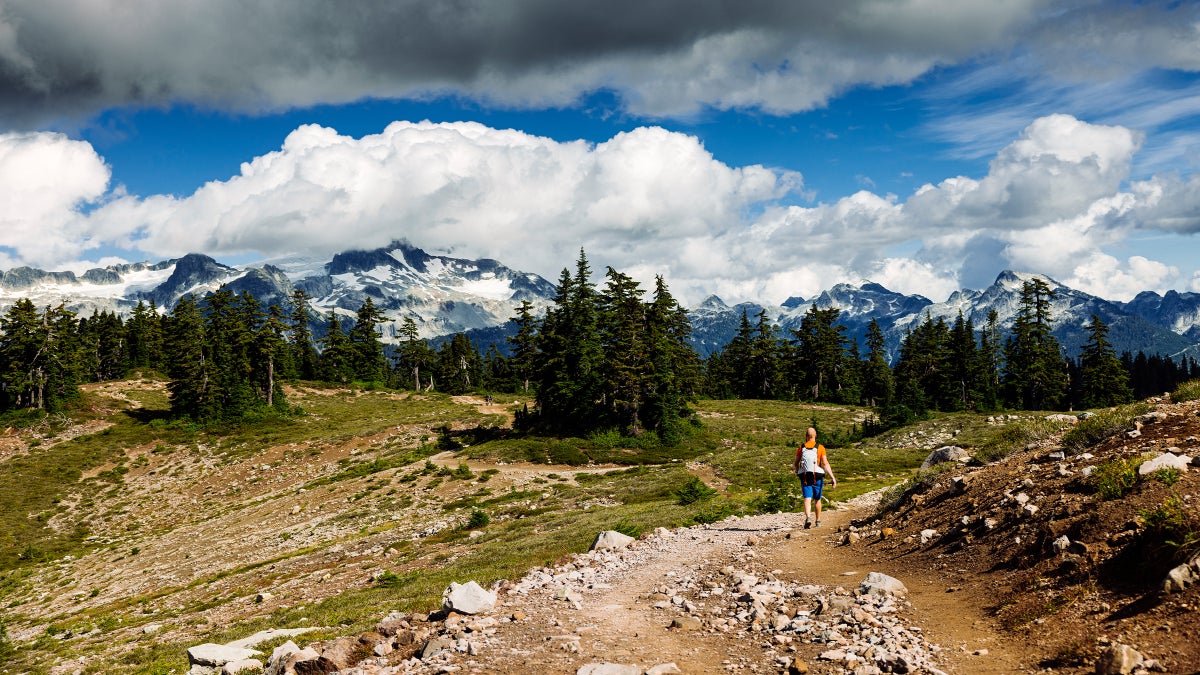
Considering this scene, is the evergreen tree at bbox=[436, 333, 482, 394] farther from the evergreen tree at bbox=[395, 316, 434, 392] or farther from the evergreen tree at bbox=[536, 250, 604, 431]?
the evergreen tree at bbox=[536, 250, 604, 431]

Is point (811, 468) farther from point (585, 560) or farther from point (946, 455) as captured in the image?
point (946, 455)

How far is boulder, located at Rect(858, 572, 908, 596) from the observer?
1080 centimetres

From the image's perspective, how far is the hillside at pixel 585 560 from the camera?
905 centimetres

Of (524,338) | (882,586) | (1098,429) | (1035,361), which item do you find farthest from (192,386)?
(1035,361)

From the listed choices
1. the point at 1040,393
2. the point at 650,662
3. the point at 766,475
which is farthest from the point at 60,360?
the point at 1040,393

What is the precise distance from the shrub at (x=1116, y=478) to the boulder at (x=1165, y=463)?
0.47ft

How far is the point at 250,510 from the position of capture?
1772 inches

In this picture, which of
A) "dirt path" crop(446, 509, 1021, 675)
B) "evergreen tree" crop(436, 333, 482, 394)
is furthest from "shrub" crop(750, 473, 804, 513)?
"evergreen tree" crop(436, 333, 482, 394)

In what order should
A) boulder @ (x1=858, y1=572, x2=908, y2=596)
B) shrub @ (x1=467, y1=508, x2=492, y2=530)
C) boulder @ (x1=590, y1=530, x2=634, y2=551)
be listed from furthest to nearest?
shrub @ (x1=467, y1=508, x2=492, y2=530)
boulder @ (x1=590, y1=530, x2=634, y2=551)
boulder @ (x1=858, y1=572, x2=908, y2=596)

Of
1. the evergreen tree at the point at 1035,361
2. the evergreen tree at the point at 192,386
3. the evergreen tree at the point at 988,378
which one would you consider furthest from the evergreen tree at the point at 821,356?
the evergreen tree at the point at 192,386

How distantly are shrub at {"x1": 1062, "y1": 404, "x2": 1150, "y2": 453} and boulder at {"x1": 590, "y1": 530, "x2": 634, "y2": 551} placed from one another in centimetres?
1145

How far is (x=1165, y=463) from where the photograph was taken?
1048cm

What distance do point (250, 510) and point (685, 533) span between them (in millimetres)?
37547

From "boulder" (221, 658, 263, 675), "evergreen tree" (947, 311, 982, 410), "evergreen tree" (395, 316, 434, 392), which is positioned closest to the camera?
"boulder" (221, 658, 263, 675)
